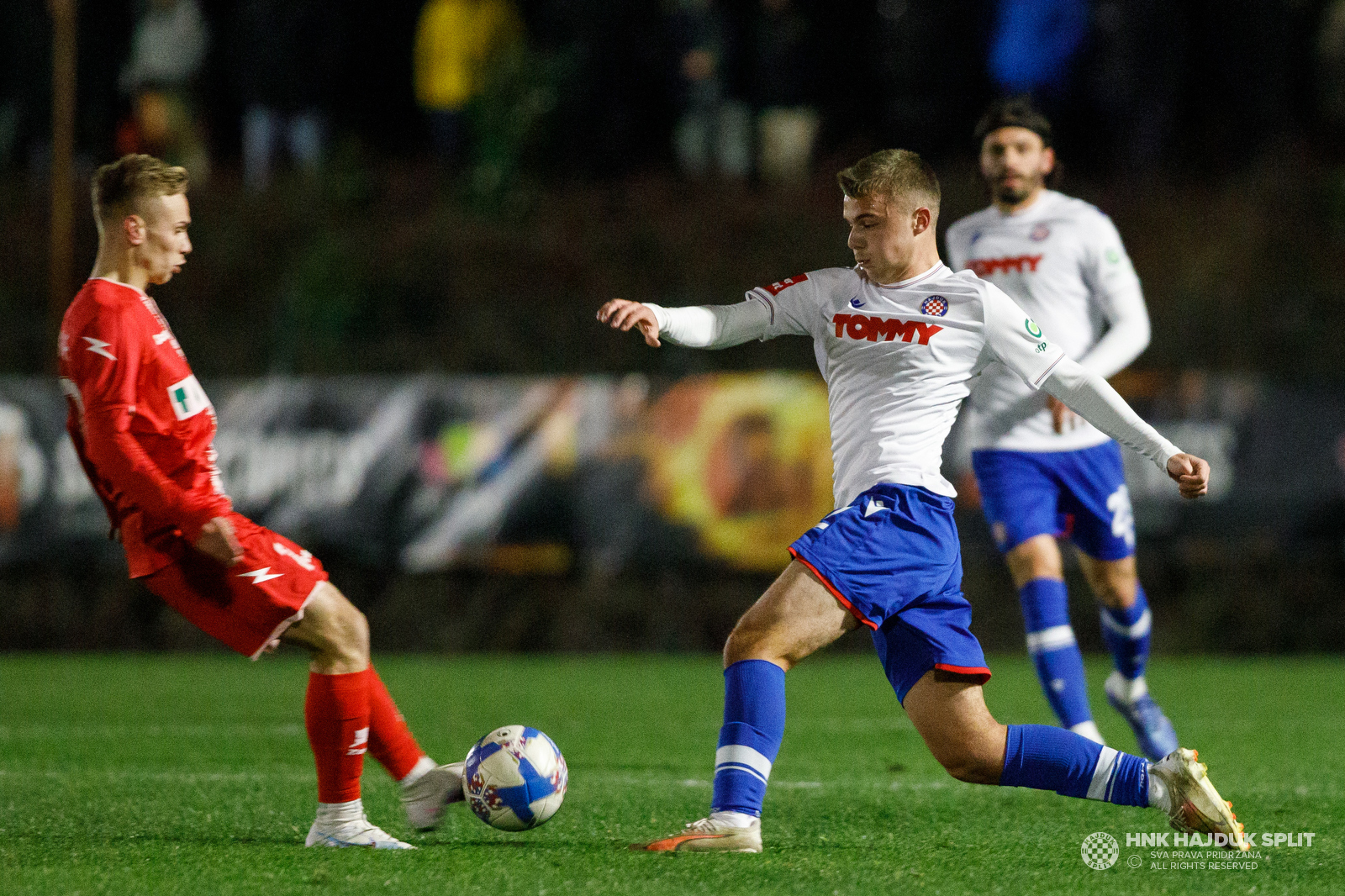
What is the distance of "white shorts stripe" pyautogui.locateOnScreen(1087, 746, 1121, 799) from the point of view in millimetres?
4633

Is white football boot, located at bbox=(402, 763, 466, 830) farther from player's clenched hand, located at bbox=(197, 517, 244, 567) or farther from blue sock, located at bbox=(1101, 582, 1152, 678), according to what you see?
blue sock, located at bbox=(1101, 582, 1152, 678)

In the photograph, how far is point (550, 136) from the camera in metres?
14.9

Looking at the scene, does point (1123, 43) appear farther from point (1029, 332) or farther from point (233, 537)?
point (233, 537)

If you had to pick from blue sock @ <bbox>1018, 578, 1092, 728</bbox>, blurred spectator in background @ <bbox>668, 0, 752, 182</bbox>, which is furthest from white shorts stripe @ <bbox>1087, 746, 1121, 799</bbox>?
blurred spectator in background @ <bbox>668, 0, 752, 182</bbox>

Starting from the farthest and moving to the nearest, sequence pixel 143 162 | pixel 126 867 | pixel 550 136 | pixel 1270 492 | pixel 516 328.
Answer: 1. pixel 550 136
2. pixel 516 328
3. pixel 1270 492
4. pixel 143 162
5. pixel 126 867

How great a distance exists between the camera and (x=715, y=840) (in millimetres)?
4539

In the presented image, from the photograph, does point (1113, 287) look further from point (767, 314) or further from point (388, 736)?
point (388, 736)

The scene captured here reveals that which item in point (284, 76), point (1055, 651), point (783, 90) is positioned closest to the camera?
point (1055, 651)

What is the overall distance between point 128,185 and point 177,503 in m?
0.93

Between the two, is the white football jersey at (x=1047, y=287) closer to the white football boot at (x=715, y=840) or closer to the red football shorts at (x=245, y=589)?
the white football boot at (x=715, y=840)

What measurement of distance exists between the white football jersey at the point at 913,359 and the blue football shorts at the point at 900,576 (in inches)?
3.4

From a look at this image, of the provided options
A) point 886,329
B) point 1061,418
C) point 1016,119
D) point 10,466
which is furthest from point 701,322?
point 10,466

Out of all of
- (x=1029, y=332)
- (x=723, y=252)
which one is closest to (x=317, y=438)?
(x=723, y=252)

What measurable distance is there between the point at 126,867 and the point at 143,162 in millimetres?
1923
